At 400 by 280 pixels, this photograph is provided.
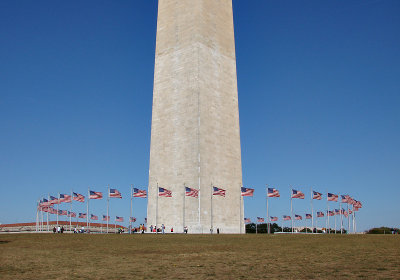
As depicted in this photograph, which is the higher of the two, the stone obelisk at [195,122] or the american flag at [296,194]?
the stone obelisk at [195,122]

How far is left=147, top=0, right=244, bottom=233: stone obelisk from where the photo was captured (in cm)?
5038

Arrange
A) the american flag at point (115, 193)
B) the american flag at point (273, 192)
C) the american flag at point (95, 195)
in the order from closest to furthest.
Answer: the american flag at point (273, 192)
the american flag at point (95, 195)
the american flag at point (115, 193)

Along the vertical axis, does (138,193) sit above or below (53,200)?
above

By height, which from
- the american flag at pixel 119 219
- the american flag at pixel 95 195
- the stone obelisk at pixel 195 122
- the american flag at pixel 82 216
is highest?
the stone obelisk at pixel 195 122

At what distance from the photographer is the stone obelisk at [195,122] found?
50.4 m

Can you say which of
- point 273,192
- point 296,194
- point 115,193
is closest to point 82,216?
point 115,193

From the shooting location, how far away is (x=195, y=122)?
50938mm

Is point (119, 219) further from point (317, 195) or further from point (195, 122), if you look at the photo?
point (317, 195)

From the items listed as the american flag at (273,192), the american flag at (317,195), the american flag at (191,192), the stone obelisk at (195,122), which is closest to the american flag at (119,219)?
the stone obelisk at (195,122)

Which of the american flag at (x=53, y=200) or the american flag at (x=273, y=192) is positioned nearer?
the american flag at (x=273, y=192)

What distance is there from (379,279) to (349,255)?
700cm

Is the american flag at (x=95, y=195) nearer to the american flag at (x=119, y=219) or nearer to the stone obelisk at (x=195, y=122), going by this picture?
the stone obelisk at (x=195, y=122)

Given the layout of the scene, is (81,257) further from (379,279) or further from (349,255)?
(379,279)

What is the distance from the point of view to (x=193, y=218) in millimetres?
49438
